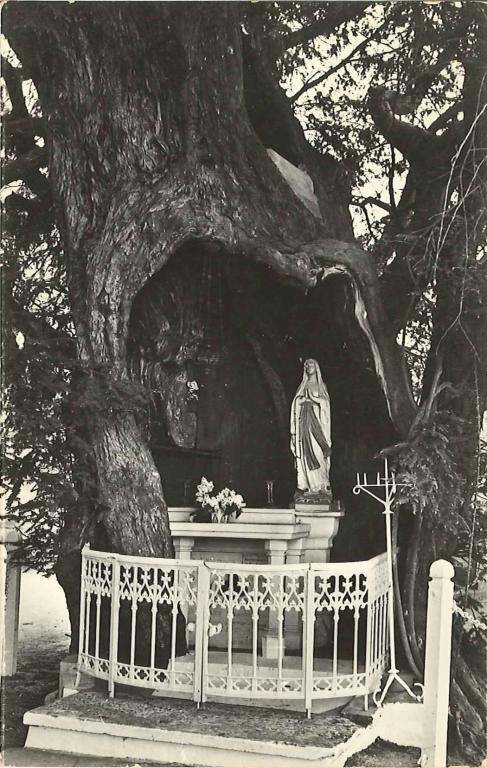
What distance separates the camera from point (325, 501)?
8.27 metres

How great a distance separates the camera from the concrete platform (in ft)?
19.0

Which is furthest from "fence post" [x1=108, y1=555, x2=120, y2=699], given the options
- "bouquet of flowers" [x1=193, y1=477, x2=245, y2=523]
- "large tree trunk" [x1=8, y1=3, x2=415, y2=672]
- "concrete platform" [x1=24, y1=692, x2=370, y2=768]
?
"bouquet of flowers" [x1=193, y1=477, x2=245, y2=523]

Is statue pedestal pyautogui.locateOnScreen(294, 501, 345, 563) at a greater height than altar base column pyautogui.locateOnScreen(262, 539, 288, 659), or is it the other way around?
statue pedestal pyautogui.locateOnScreen(294, 501, 345, 563)

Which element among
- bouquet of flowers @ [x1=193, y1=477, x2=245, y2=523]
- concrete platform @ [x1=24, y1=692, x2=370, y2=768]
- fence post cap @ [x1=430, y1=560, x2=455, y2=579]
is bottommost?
concrete platform @ [x1=24, y1=692, x2=370, y2=768]

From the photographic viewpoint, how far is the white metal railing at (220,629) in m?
6.32

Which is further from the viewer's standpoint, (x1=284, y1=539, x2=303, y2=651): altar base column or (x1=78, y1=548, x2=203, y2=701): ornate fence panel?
(x1=284, y1=539, x2=303, y2=651): altar base column

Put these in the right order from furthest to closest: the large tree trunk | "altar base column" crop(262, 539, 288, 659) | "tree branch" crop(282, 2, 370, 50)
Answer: "tree branch" crop(282, 2, 370, 50), "altar base column" crop(262, 539, 288, 659), the large tree trunk

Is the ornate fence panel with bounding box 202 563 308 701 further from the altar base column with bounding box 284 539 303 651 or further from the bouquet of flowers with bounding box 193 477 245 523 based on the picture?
the bouquet of flowers with bounding box 193 477 245 523

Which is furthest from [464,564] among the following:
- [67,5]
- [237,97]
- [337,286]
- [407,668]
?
[67,5]

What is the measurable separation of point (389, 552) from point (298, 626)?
4.16 ft

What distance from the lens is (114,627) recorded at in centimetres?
666

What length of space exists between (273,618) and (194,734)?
6.10ft

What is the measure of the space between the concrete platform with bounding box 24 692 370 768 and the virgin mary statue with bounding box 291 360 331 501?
7.87ft

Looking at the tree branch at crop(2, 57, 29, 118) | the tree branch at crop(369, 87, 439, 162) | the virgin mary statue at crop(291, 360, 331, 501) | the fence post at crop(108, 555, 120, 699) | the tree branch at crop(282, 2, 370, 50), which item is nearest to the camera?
the fence post at crop(108, 555, 120, 699)
